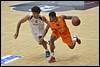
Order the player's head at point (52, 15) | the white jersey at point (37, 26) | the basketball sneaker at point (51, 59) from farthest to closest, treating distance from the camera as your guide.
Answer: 1. the white jersey at point (37, 26)
2. the basketball sneaker at point (51, 59)
3. the player's head at point (52, 15)

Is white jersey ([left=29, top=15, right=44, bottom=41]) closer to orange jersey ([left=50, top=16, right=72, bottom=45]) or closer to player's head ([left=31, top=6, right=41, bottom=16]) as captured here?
player's head ([left=31, top=6, right=41, bottom=16])

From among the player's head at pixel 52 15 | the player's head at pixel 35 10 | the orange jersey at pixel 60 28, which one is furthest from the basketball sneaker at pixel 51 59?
the player's head at pixel 35 10

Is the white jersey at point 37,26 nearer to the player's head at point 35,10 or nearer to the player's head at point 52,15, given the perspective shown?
the player's head at point 35,10

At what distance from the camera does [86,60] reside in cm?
718

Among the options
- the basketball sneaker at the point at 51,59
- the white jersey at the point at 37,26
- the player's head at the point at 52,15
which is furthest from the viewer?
the white jersey at the point at 37,26

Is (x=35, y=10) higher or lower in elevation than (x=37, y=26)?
higher

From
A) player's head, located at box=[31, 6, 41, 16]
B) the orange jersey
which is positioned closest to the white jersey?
player's head, located at box=[31, 6, 41, 16]

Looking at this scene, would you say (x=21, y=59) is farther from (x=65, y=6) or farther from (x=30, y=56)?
(x=65, y=6)

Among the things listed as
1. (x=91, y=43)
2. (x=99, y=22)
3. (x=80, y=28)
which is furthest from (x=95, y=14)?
(x=91, y=43)

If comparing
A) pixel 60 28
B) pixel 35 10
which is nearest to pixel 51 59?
pixel 60 28

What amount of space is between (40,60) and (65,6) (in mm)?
9209

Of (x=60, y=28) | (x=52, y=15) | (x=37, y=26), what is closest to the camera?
(x=52, y=15)

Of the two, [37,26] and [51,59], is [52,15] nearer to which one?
[37,26]

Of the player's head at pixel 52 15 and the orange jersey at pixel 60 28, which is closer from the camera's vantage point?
the player's head at pixel 52 15
